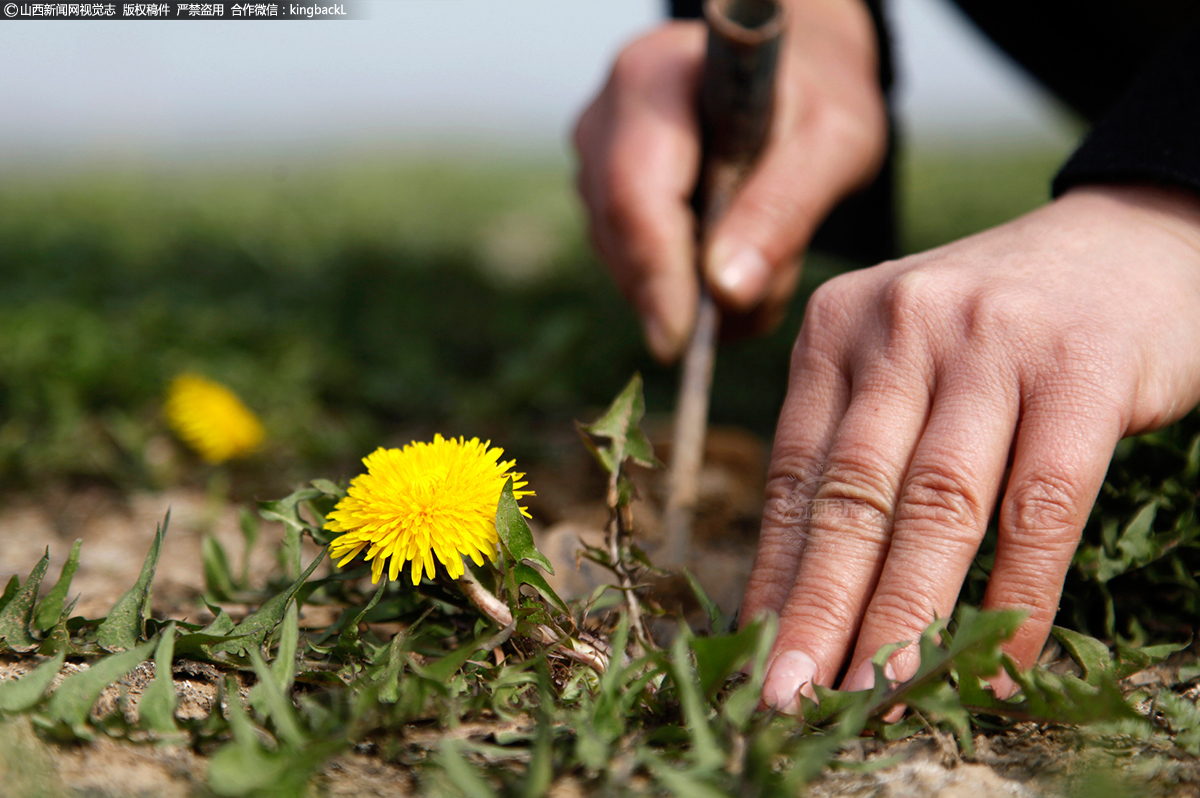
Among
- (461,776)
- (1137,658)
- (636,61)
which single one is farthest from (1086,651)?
(636,61)

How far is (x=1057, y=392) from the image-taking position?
118cm

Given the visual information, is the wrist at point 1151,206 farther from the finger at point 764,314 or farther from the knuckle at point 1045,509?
the finger at point 764,314

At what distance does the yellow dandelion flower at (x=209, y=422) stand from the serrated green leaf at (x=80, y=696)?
1.23 m

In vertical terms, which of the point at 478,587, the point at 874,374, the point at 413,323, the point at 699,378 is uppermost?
the point at 874,374

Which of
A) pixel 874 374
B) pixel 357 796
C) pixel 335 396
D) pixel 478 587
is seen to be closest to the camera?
pixel 357 796

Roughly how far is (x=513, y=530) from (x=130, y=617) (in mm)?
595

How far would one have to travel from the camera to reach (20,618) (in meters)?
1.22

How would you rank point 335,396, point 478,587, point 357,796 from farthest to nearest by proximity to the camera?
point 335,396, point 478,587, point 357,796

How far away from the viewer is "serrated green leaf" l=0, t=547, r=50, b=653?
47.4 inches

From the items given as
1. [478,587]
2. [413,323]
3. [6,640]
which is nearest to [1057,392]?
[478,587]

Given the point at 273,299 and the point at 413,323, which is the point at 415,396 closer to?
the point at 413,323

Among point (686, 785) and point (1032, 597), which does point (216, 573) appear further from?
point (1032, 597)

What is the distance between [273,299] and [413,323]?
63 centimetres

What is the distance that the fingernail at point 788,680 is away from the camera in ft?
3.72
